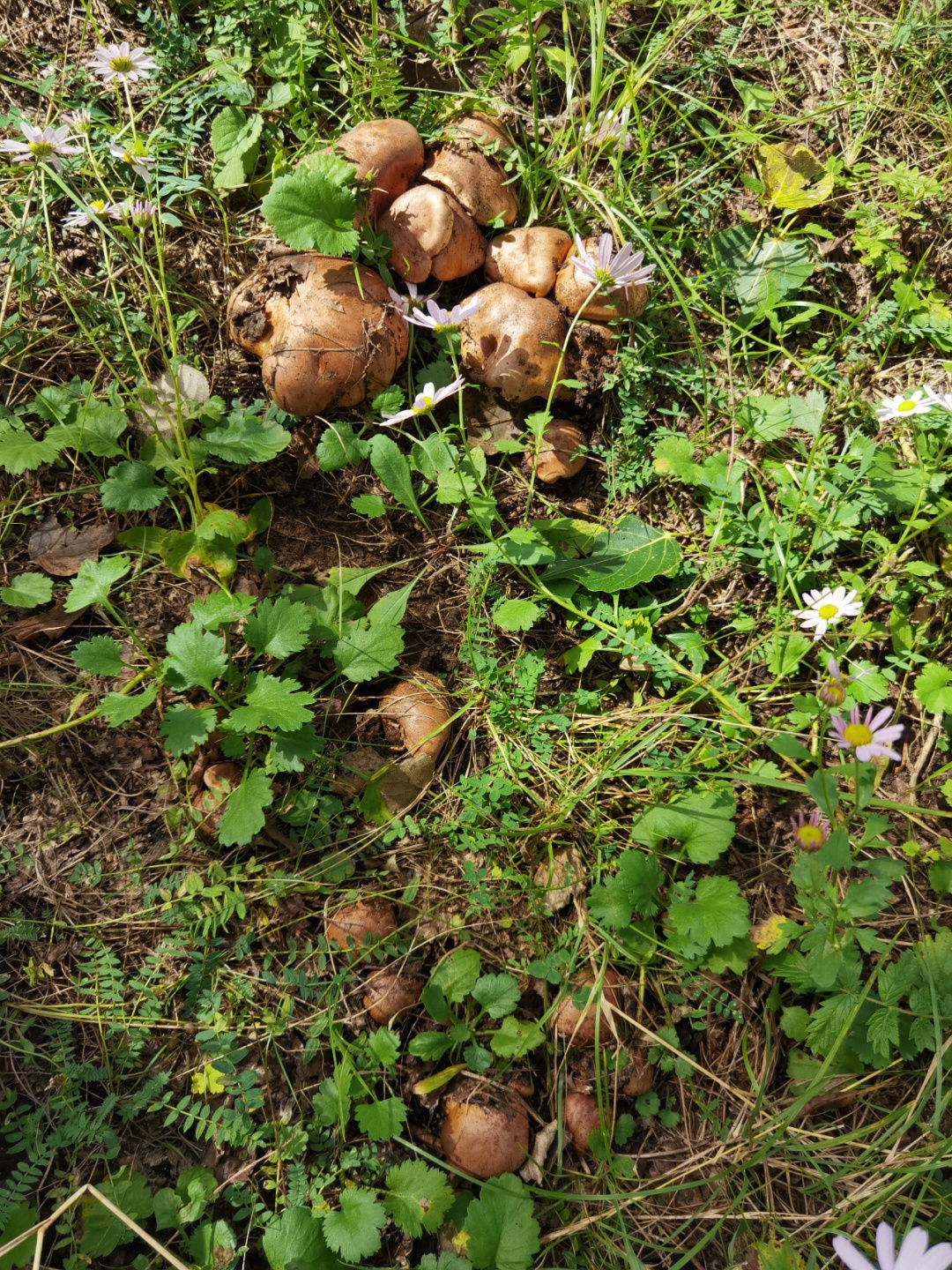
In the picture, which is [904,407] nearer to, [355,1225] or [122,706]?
[122,706]

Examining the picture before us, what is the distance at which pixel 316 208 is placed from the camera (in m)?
1.89

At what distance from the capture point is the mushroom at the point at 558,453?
6.80 ft

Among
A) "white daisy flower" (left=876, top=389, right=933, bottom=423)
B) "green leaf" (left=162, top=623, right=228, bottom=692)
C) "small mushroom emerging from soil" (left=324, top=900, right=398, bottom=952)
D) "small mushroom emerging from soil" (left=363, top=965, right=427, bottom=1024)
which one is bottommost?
"small mushroom emerging from soil" (left=363, top=965, right=427, bottom=1024)

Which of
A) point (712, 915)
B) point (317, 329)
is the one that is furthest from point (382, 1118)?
point (317, 329)

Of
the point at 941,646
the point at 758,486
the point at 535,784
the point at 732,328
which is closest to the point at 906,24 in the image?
the point at 732,328

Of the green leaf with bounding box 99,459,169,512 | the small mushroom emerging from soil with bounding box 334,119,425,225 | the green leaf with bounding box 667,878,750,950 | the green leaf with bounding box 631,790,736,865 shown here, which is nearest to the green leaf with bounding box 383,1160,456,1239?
the green leaf with bounding box 667,878,750,950

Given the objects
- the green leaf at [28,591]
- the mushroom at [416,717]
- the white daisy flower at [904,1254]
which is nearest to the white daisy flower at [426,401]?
the mushroom at [416,717]

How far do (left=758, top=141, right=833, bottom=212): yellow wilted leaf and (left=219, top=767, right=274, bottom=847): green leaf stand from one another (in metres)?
A: 2.11

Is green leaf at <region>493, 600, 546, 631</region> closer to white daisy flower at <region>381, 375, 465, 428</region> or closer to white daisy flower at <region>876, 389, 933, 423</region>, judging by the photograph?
white daisy flower at <region>381, 375, 465, 428</region>

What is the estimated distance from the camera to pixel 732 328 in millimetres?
2270

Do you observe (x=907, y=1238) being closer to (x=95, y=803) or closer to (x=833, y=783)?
(x=833, y=783)

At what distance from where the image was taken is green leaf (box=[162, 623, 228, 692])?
174cm

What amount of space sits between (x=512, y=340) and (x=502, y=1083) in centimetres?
167

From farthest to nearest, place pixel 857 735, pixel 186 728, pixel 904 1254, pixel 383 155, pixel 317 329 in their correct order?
pixel 383 155
pixel 317 329
pixel 186 728
pixel 857 735
pixel 904 1254
